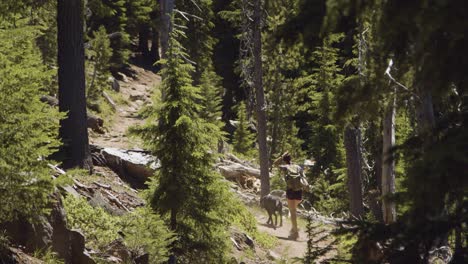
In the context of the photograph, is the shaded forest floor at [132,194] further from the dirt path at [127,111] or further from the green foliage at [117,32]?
the green foliage at [117,32]

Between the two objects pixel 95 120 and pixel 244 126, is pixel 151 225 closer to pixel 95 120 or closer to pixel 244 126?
pixel 95 120

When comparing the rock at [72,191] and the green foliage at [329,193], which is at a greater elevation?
the rock at [72,191]

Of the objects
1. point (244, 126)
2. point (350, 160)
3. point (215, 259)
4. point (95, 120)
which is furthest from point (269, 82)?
point (215, 259)

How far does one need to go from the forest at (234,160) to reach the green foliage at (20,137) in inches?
0.7

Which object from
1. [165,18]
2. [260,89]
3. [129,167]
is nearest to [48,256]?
[129,167]

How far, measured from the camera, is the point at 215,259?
36.2 feet

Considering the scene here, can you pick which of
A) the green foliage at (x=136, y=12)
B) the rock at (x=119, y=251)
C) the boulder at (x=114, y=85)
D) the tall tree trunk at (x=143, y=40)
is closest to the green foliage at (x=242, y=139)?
the boulder at (x=114, y=85)

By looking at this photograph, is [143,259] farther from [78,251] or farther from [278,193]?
[278,193]

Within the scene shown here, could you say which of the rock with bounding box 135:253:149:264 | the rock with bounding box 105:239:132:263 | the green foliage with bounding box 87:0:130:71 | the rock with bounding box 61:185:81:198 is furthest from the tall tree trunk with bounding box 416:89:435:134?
the green foliage with bounding box 87:0:130:71

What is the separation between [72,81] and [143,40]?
31.7 meters

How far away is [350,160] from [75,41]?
7074 millimetres

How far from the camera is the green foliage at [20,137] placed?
7.02m

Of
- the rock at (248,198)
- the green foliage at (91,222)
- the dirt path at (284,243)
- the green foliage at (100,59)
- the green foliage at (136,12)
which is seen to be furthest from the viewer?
the green foliage at (136,12)

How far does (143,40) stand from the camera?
4528 cm
